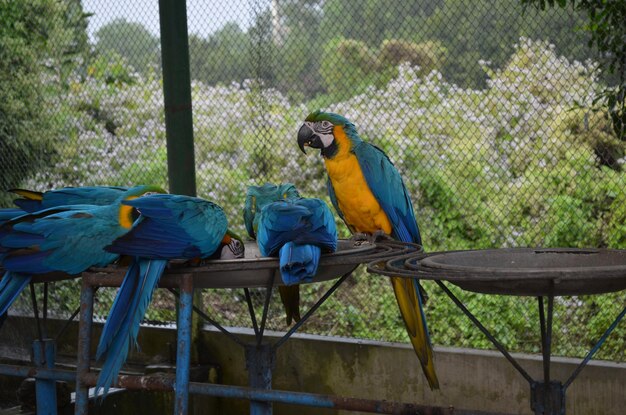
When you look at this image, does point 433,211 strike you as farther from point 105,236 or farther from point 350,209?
point 105,236

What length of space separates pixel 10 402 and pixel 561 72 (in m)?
2.74

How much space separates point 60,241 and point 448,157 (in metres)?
1.64

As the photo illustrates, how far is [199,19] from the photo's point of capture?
3.62 m

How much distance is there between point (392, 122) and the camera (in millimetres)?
3355

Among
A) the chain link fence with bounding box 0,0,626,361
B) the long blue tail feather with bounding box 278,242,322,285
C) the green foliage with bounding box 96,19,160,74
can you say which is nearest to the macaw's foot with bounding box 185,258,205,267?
the long blue tail feather with bounding box 278,242,322,285

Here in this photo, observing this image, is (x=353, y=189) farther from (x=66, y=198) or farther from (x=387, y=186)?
A: (x=66, y=198)

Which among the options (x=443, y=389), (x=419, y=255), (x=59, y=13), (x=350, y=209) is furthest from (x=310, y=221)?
(x=59, y=13)

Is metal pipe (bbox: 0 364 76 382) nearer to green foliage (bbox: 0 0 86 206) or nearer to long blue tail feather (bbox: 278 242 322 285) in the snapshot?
long blue tail feather (bbox: 278 242 322 285)

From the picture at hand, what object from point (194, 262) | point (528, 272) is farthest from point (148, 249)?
point (528, 272)

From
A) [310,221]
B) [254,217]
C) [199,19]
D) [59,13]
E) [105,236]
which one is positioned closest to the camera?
[310,221]

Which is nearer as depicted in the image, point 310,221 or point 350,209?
point 310,221

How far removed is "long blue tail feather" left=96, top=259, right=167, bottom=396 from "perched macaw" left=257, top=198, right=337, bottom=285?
0.26m

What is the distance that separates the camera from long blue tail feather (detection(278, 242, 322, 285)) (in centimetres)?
184

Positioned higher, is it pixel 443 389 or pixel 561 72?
pixel 561 72
